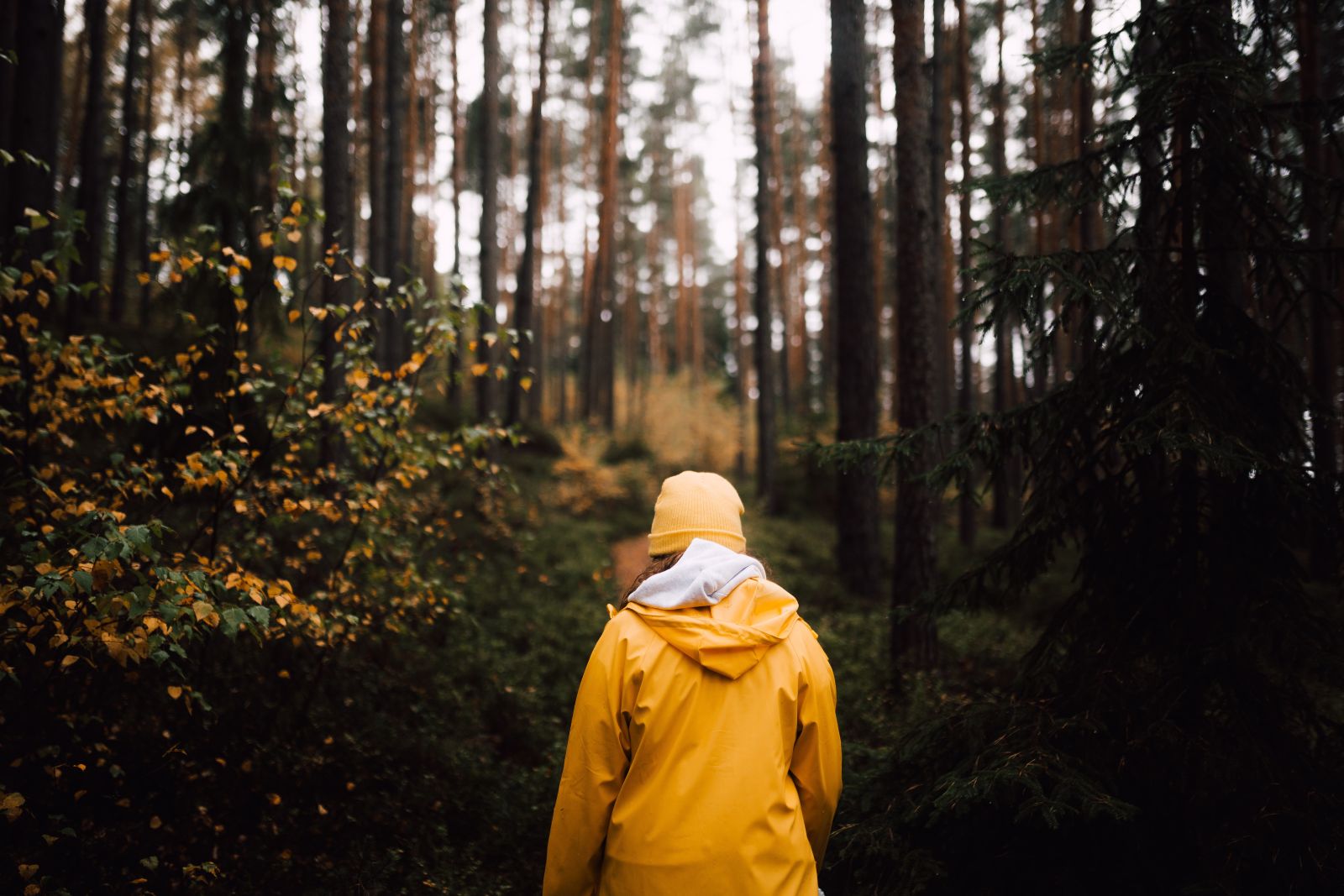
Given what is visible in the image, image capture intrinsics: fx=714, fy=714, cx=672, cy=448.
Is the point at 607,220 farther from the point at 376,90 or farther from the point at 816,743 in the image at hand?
the point at 816,743

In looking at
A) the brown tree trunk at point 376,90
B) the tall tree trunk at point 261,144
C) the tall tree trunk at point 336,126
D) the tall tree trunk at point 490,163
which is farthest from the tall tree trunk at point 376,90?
the tall tree trunk at point 336,126

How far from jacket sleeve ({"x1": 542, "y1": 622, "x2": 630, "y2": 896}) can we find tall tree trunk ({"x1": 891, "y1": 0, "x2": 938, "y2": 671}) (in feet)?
16.3

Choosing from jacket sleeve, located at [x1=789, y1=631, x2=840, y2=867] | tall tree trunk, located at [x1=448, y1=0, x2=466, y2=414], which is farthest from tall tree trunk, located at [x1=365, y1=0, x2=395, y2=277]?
jacket sleeve, located at [x1=789, y1=631, x2=840, y2=867]

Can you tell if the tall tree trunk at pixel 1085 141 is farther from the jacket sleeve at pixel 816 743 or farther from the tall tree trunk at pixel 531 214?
the tall tree trunk at pixel 531 214

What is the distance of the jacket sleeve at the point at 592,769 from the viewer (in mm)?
2166

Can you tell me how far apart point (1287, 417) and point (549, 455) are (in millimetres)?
15558

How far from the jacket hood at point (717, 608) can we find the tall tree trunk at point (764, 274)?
1407cm


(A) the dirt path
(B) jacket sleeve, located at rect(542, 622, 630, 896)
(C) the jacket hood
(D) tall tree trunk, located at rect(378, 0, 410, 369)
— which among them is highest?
(D) tall tree trunk, located at rect(378, 0, 410, 369)

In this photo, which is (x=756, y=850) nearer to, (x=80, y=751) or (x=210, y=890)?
(x=210, y=890)

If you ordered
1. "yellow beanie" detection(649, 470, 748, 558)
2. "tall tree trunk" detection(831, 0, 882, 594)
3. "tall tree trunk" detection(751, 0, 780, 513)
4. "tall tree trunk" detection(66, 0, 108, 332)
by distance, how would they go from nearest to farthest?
"yellow beanie" detection(649, 470, 748, 558) < "tall tree trunk" detection(831, 0, 882, 594) < "tall tree trunk" detection(66, 0, 108, 332) < "tall tree trunk" detection(751, 0, 780, 513)

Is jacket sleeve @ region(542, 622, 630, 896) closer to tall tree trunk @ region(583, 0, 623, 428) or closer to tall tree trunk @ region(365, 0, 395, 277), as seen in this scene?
tall tree trunk @ region(365, 0, 395, 277)

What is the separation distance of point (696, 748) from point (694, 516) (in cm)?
72

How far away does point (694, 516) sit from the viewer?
2.40 m

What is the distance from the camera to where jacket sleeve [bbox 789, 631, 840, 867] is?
7.43 ft
